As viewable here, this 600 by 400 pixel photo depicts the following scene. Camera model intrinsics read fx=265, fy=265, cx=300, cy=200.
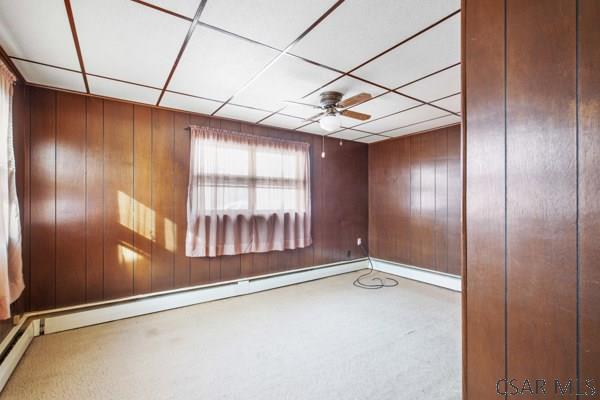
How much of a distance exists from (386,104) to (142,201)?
10.3 ft

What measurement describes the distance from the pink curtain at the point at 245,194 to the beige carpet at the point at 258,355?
2.92 ft

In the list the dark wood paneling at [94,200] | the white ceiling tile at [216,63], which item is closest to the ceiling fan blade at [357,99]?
the white ceiling tile at [216,63]

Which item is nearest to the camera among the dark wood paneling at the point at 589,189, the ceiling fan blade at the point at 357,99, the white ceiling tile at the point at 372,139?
the dark wood paneling at the point at 589,189

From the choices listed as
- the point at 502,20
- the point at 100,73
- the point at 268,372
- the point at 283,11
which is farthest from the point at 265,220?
the point at 502,20

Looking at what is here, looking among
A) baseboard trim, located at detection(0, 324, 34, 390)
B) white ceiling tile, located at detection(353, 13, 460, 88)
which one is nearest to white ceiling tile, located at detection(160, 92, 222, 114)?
→ white ceiling tile, located at detection(353, 13, 460, 88)

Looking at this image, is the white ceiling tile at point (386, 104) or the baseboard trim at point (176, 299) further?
the white ceiling tile at point (386, 104)

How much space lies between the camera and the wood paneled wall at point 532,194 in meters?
0.75

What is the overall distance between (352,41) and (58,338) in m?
3.74

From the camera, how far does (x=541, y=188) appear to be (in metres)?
0.84

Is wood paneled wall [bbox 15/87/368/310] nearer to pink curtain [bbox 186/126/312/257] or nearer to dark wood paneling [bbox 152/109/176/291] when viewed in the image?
dark wood paneling [bbox 152/109/176/291]

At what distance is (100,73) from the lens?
94.4 inches

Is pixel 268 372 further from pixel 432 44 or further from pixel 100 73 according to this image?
pixel 100 73

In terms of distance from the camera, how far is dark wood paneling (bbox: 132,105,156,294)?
3150mm

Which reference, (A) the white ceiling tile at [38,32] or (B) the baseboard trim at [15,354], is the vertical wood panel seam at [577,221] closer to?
(A) the white ceiling tile at [38,32]
